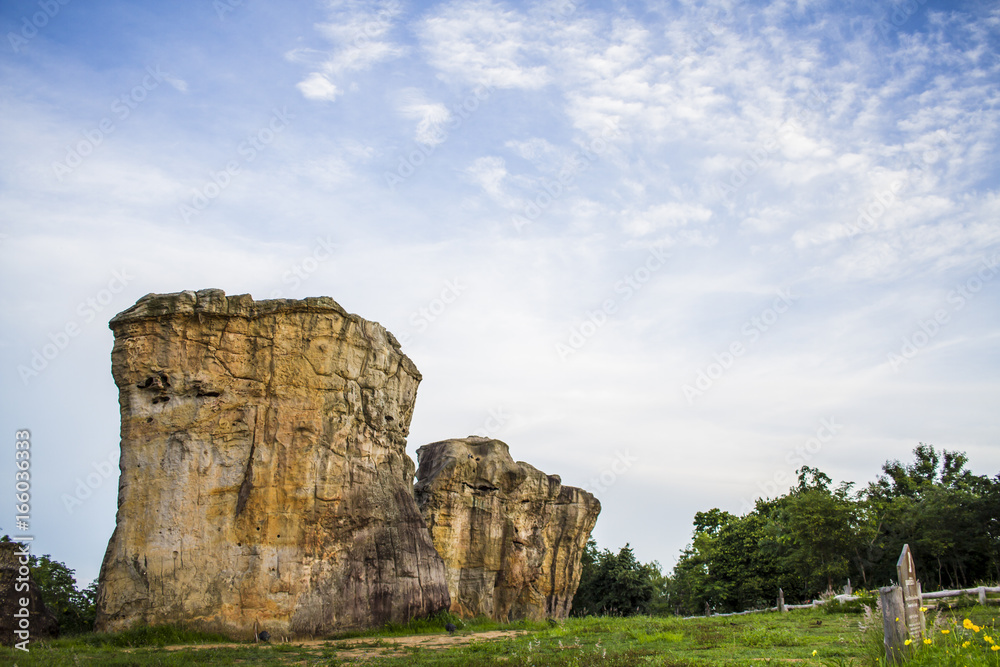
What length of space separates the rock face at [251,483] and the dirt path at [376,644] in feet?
4.64

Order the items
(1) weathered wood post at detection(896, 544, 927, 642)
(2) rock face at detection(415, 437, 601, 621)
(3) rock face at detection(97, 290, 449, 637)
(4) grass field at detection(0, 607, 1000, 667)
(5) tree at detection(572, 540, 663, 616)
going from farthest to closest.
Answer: (5) tree at detection(572, 540, 663, 616) < (2) rock face at detection(415, 437, 601, 621) < (3) rock face at detection(97, 290, 449, 637) < (4) grass field at detection(0, 607, 1000, 667) < (1) weathered wood post at detection(896, 544, 927, 642)

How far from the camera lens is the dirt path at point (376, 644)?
19.9 metres

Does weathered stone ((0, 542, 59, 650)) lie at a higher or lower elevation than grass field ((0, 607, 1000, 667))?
higher

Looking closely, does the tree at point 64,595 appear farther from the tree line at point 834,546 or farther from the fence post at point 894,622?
the tree line at point 834,546

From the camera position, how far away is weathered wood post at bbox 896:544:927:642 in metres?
11.8

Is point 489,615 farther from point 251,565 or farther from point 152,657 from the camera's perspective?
point 152,657

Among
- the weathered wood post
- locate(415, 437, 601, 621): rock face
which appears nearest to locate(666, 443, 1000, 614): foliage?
locate(415, 437, 601, 621): rock face

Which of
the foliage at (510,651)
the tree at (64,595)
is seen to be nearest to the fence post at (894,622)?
the foliage at (510,651)

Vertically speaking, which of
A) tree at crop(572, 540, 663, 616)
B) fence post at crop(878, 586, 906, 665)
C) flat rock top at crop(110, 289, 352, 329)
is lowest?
tree at crop(572, 540, 663, 616)

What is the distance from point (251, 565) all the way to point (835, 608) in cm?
2388

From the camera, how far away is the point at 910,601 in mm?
11992

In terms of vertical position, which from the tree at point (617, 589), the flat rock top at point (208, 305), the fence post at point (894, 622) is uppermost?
the flat rock top at point (208, 305)

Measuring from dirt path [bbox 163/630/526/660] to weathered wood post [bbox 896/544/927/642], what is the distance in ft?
41.2

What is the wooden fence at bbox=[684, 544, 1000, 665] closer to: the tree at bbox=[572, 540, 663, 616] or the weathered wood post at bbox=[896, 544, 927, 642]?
the weathered wood post at bbox=[896, 544, 927, 642]
